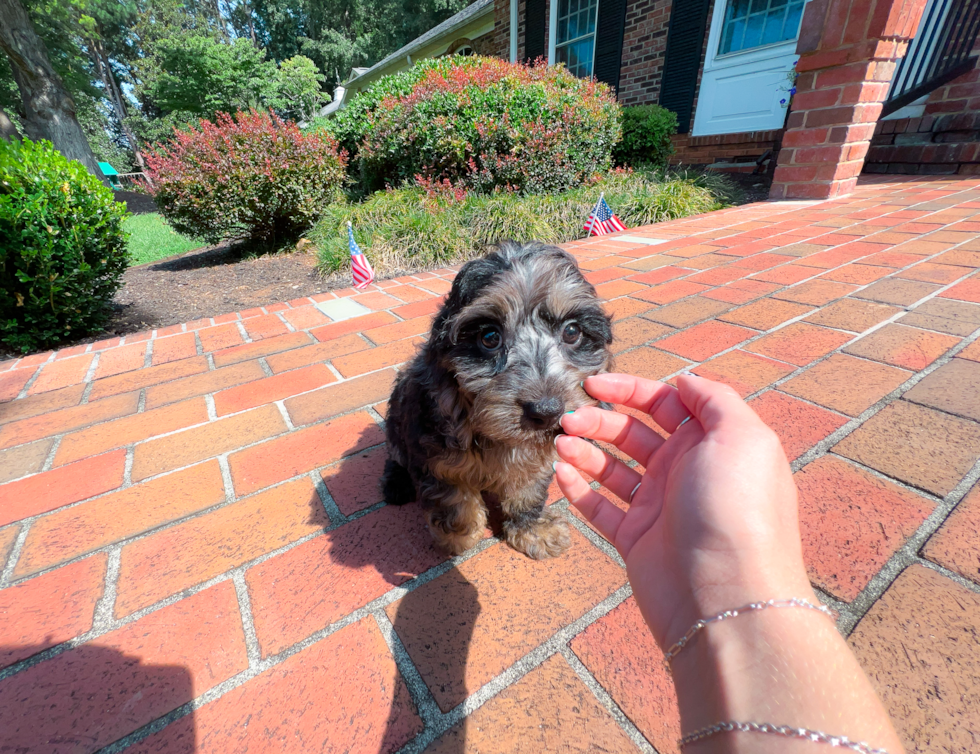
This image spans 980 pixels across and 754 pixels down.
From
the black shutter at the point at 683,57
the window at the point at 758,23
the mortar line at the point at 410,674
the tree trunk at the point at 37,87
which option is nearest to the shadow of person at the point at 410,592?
the mortar line at the point at 410,674

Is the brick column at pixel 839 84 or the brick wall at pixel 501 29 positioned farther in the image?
the brick wall at pixel 501 29

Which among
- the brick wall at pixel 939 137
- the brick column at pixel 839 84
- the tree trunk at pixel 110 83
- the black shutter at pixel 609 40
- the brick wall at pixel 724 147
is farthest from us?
the tree trunk at pixel 110 83

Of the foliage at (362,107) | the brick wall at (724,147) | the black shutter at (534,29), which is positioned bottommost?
the brick wall at (724,147)

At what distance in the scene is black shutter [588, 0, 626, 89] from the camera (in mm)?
12078

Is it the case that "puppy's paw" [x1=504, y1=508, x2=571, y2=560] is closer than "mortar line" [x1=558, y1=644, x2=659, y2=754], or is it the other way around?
"mortar line" [x1=558, y1=644, x2=659, y2=754]

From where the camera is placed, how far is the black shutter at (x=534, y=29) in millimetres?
14180

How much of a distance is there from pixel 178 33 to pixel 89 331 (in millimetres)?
48171

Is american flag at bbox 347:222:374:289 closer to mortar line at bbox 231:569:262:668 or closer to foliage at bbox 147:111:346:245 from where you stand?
foliage at bbox 147:111:346:245

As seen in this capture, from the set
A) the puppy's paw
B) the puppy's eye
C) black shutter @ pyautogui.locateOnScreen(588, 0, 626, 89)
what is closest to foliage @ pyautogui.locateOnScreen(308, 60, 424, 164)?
black shutter @ pyautogui.locateOnScreen(588, 0, 626, 89)

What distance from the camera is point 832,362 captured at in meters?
2.82

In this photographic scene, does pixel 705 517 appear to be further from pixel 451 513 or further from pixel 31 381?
pixel 31 381

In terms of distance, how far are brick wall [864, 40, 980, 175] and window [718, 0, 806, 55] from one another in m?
2.96

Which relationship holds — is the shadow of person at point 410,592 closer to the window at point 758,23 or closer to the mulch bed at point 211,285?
the mulch bed at point 211,285

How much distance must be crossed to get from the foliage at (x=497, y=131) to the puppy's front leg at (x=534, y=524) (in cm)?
724
